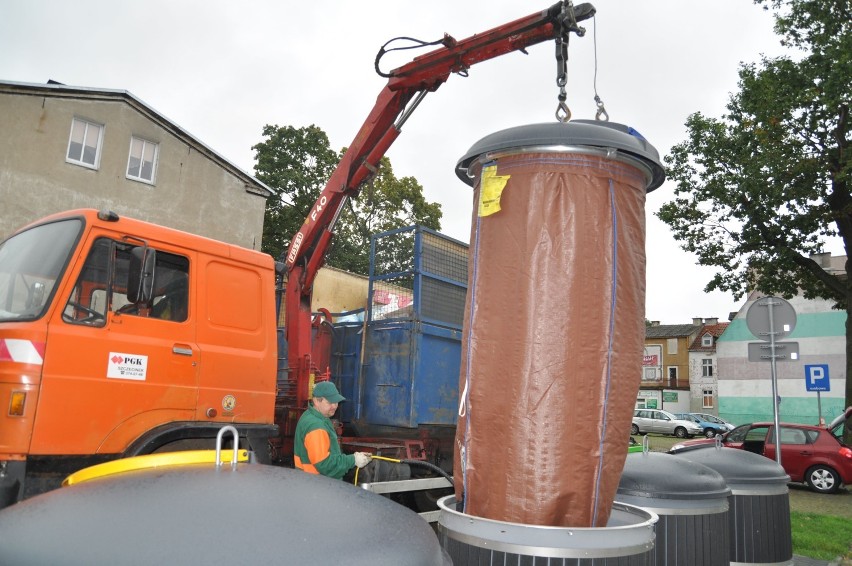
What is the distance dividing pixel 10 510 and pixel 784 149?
19048 millimetres

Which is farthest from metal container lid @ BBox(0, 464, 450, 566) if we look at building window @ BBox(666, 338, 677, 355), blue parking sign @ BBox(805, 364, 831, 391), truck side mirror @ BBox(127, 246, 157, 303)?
building window @ BBox(666, 338, 677, 355)

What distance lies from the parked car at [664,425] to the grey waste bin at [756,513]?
3282cm

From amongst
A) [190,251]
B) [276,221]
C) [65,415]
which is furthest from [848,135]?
[276,221]

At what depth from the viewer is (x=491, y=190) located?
2.86 metres

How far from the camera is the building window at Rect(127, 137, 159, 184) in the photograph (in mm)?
20013

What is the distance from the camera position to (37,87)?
17703 millimetres

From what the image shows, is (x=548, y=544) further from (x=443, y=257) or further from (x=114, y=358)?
(x=443, y=257)

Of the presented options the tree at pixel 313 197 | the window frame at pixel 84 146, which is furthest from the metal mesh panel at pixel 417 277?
the tree at pixel 313 197

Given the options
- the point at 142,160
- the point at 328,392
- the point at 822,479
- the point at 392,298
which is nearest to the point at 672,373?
the point at 822,479

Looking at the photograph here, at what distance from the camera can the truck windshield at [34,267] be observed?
4.20 m

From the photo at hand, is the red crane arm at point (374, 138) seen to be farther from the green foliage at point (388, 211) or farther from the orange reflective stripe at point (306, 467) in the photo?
the green foliage at point (388, 211)

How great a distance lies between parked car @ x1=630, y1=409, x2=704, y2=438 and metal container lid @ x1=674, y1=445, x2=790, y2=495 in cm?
3280

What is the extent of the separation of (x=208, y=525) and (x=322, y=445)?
3.27m

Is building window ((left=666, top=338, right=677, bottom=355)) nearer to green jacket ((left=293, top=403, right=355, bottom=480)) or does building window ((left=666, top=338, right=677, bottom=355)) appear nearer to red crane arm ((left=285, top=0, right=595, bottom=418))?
red crane arm ((left=285, top=0, right=595, bottom=418))
